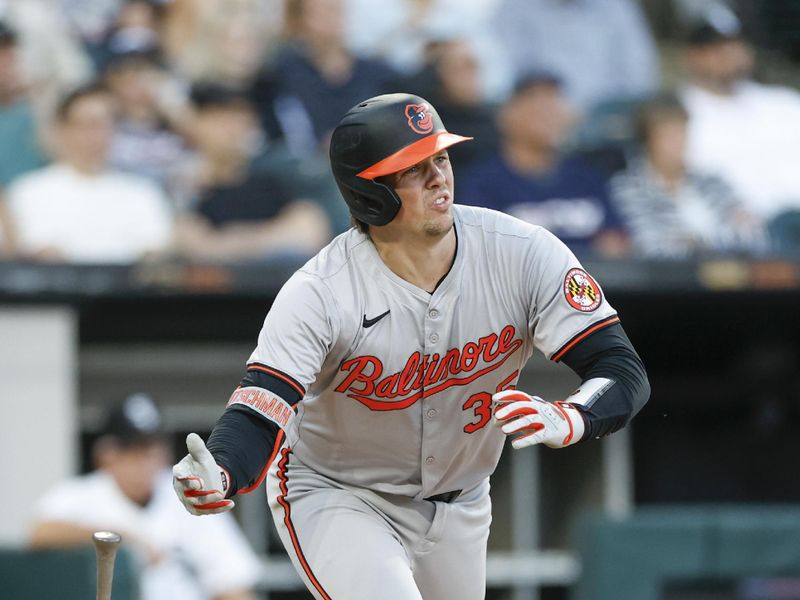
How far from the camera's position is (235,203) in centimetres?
725

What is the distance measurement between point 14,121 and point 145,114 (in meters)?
0.64

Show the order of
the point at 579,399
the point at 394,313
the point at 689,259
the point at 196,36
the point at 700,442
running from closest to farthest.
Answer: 1. the point at 579,399
2. the point at 394,313
3. the point at 689,259
4. the point at 196,36
5. the point at 700,442

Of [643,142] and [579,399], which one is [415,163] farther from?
[643,142]

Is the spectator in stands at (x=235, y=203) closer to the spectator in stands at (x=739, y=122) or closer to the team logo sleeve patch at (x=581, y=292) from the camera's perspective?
the spectator in stands at (x=739, y=122)

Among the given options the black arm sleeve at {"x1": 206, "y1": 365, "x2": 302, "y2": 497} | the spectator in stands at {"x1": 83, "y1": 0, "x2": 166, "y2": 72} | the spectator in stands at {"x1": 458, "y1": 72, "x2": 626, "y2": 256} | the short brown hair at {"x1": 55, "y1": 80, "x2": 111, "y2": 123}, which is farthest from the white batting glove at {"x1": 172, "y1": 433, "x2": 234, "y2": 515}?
the spectator in stands at {"x1": 83, "y1": 0, "x2": 166, "y2": 72}

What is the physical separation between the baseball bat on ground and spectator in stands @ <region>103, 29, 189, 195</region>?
4207 millimetres

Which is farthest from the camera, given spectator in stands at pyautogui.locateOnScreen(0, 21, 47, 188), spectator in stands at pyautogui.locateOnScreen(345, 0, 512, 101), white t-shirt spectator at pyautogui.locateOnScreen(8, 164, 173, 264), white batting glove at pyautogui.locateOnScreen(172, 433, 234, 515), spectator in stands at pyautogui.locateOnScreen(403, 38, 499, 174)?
spectator in stands at pyautogui.locateOnScreen(345, 0, 512, 101)

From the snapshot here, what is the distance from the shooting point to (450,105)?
785cm

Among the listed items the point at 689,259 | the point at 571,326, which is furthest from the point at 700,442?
the point at 571,326

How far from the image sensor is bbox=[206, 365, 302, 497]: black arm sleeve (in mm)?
3316

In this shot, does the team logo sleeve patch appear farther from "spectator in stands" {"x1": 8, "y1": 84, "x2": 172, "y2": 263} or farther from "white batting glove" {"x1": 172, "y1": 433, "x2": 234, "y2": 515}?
"spectator in stands" {"x1": 8, "y1": 84, "x2": 172, "y2": 263}

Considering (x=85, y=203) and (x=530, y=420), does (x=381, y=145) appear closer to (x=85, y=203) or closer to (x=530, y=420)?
(x=530, y=420)

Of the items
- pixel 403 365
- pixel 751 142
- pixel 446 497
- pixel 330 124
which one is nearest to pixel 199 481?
pixel 403 365

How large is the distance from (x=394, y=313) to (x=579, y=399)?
0.52 metres
